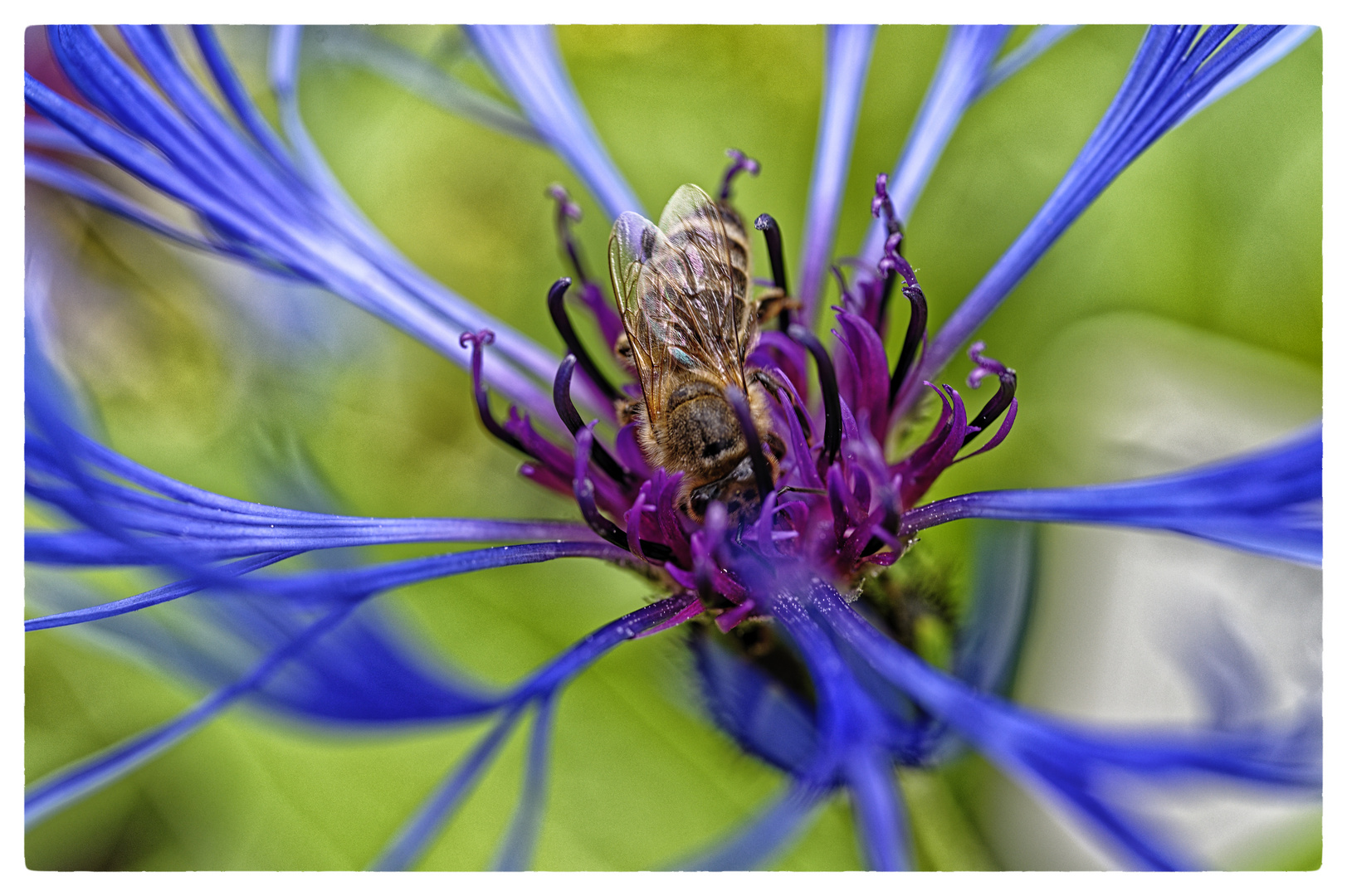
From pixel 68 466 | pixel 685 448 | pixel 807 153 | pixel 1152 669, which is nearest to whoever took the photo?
pixel 68 466

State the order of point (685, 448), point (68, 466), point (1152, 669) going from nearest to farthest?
point (68, 466) < point (685, 448) < point (1152, 669)

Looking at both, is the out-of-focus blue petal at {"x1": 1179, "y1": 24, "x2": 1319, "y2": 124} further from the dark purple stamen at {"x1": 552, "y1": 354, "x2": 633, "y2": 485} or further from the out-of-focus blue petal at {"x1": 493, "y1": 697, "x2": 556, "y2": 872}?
the out-of-focus blue petal at {"x1": 493, "y1": 697, "x2": 556, "y2": 872}

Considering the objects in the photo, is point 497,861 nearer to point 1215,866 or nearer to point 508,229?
point 1215,866

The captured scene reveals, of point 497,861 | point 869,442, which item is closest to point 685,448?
point 869,442

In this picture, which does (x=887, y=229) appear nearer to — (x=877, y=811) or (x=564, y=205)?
(x=564, y=205)

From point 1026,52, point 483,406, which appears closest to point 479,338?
point 483,406

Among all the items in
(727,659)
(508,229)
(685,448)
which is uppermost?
(508,229)

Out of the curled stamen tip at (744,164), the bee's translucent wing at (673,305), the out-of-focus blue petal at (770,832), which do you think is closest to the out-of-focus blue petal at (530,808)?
the out-of-focus blue petal at (770,832)

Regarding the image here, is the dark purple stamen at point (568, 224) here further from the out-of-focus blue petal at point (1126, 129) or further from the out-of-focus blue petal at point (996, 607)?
the out-of-focus blue petal at point (996, 607)
